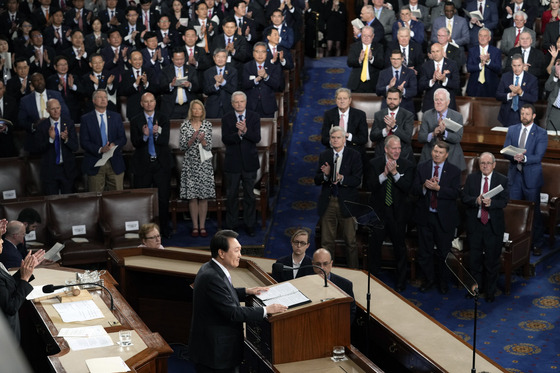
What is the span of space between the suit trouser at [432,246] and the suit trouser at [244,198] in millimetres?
1918

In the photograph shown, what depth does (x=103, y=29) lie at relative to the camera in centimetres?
1179

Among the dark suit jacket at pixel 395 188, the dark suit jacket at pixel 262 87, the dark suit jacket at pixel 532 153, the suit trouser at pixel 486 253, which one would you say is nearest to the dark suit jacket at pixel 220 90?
the dark suit jacket at pixel 262 87

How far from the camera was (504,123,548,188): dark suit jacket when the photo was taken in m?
7.84

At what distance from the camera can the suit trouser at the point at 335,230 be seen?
761 cm

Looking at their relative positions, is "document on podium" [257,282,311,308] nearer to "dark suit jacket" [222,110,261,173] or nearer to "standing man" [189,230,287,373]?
"standing man" [189,230,287,373]

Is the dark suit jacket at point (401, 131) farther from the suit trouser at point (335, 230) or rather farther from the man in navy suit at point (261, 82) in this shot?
the man in navy suit at point (261, 82)

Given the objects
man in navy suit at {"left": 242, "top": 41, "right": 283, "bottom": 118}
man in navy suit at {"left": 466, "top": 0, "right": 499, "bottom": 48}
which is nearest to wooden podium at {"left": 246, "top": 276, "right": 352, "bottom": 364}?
man in navy suit at {"left": 242, "top": 41, "right": 283, "bottom": 118}

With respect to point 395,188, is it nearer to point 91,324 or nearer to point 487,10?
point 91,324

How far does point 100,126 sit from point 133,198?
93 cm

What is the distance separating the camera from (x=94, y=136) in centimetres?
816

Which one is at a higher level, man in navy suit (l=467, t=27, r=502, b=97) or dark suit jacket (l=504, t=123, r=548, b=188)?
man in navy suit (l=467, t=27, r=502, b=97)

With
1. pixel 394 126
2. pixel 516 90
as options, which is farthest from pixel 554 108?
pixel 394 126

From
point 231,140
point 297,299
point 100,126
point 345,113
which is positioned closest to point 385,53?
point 345,113

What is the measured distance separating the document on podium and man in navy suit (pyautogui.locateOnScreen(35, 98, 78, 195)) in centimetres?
466
